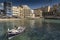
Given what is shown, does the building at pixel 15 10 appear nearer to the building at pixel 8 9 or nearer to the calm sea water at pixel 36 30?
the building at pixel 8 9

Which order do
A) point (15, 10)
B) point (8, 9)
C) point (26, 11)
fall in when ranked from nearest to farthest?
point (8, 9)
point (15, 10)
point (26, 11)

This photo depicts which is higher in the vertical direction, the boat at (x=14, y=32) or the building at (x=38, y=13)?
the building at (x=38, y=13)

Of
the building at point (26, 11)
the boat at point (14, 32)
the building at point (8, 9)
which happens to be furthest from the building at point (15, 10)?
the boat at point (14, 32)

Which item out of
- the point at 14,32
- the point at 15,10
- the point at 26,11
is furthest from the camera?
the point at 14,32

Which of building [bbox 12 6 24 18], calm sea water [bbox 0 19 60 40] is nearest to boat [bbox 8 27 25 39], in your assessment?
calm sea water [bbox 0 19 60 40]

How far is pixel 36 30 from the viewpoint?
9102 millimetres

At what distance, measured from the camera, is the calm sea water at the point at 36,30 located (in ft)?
26.3

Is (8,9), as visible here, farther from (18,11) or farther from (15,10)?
(18,11)

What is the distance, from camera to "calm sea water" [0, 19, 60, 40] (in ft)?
26.3

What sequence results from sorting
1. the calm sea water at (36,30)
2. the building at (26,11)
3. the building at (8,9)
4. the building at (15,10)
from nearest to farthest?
the building at (8,9) < the building at (15,10) < the building at (26,11) < the calm sea water at (36,30)

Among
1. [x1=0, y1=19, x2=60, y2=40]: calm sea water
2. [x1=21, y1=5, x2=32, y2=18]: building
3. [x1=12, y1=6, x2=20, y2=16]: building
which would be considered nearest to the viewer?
[x1=12, y1=6, x2=20, y2=16]: building

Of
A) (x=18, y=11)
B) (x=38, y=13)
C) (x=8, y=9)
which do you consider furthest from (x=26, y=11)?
(x=8, y=9)

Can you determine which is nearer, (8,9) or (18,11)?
(8,9)

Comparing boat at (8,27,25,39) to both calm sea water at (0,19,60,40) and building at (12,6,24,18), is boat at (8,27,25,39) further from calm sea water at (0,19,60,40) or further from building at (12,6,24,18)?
building at (12,6,24,18)
